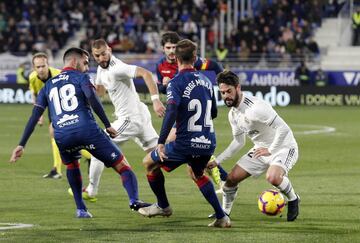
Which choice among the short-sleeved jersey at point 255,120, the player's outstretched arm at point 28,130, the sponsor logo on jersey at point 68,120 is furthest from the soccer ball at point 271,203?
the player's outstretched arm at point 28,130

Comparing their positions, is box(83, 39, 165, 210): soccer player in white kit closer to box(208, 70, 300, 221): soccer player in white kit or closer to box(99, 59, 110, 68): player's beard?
box(99, 59, 110, 68): player's beard

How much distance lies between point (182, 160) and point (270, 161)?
3.99ft

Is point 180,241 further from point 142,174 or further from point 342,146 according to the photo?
point 342,146

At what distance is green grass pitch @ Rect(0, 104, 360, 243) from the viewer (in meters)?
10.3

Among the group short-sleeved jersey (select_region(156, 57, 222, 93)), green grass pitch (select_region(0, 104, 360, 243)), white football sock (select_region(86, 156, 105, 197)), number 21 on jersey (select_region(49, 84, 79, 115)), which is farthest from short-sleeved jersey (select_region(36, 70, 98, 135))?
short-sleeved jersey (select_region(156, 57, 222, 93))

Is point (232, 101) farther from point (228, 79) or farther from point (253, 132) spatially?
point (253, 132)

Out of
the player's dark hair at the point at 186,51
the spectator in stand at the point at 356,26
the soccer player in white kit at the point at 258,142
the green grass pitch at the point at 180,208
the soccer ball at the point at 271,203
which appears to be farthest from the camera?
the spectator in stand at the point at 356,26

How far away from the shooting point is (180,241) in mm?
9812

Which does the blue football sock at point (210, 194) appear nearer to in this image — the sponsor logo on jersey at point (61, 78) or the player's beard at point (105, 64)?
the sponsor logo on jersey at point (61, 78)

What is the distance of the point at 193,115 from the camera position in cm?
1071

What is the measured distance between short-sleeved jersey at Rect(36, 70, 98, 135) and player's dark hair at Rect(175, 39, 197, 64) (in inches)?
47.4

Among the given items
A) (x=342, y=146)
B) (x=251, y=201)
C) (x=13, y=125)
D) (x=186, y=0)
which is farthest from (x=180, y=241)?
(x=186, y=0)

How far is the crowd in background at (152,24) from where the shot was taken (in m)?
41.7

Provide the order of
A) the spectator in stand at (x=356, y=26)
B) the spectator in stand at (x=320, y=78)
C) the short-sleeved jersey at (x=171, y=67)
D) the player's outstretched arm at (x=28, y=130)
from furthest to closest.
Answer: the spectator in stand at (x=356, y=26)
the spectator in stand at (x=320, y=78)
the short-sleeved jersey at (x=171, y=67)
the player's outstretched arm at (x=28, y=130)
